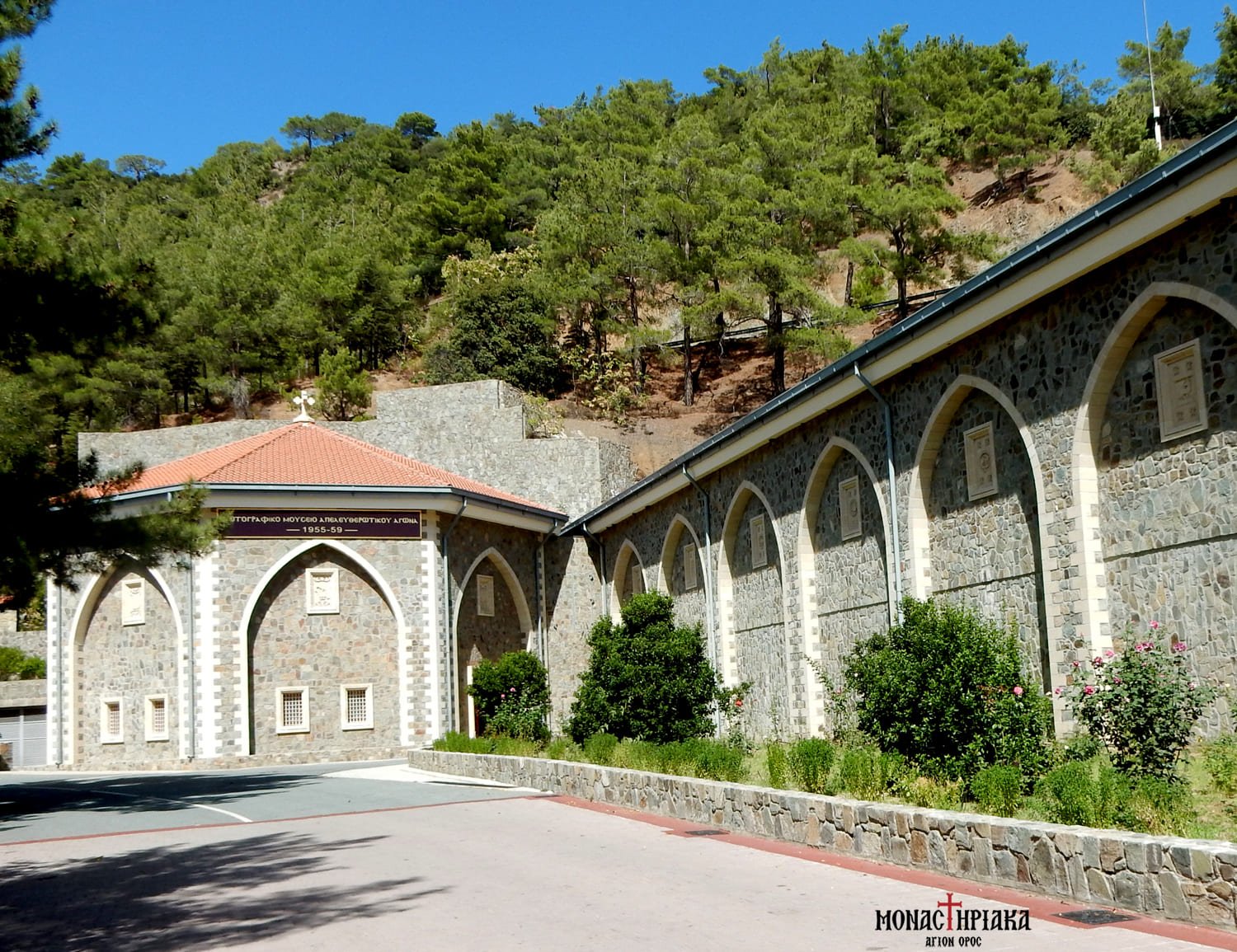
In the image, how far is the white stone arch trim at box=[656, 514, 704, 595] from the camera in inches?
1045

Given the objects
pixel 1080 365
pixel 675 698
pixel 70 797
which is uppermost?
pixel 1080 365

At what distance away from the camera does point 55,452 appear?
1544 centimetres

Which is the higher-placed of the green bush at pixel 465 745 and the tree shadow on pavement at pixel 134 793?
the green bush at pixel 465 745

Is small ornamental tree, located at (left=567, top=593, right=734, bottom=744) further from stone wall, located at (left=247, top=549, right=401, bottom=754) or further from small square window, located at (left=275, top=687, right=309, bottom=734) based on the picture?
small square window, located at (left=275, top=687, right=309, bottom=734)

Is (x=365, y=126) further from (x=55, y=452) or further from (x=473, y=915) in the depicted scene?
(x=473, y=915)

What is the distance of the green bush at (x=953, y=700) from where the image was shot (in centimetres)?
1009

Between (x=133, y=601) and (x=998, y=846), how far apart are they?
23978 mm

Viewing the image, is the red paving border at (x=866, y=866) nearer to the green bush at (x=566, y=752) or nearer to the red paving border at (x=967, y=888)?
the red paving border at (x=967, y=888)

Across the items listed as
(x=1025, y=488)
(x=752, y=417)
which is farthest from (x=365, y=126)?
(x=1025, y=488)

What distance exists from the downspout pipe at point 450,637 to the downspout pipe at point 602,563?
4.44 meters

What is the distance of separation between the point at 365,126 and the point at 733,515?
3397 inches

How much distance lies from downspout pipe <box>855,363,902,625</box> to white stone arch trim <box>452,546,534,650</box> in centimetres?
1451

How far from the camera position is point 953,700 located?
1039cm

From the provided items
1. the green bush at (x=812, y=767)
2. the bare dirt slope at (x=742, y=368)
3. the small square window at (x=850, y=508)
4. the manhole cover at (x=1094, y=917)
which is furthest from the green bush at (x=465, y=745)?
the bare dirt slope at (x=742, y=368)
